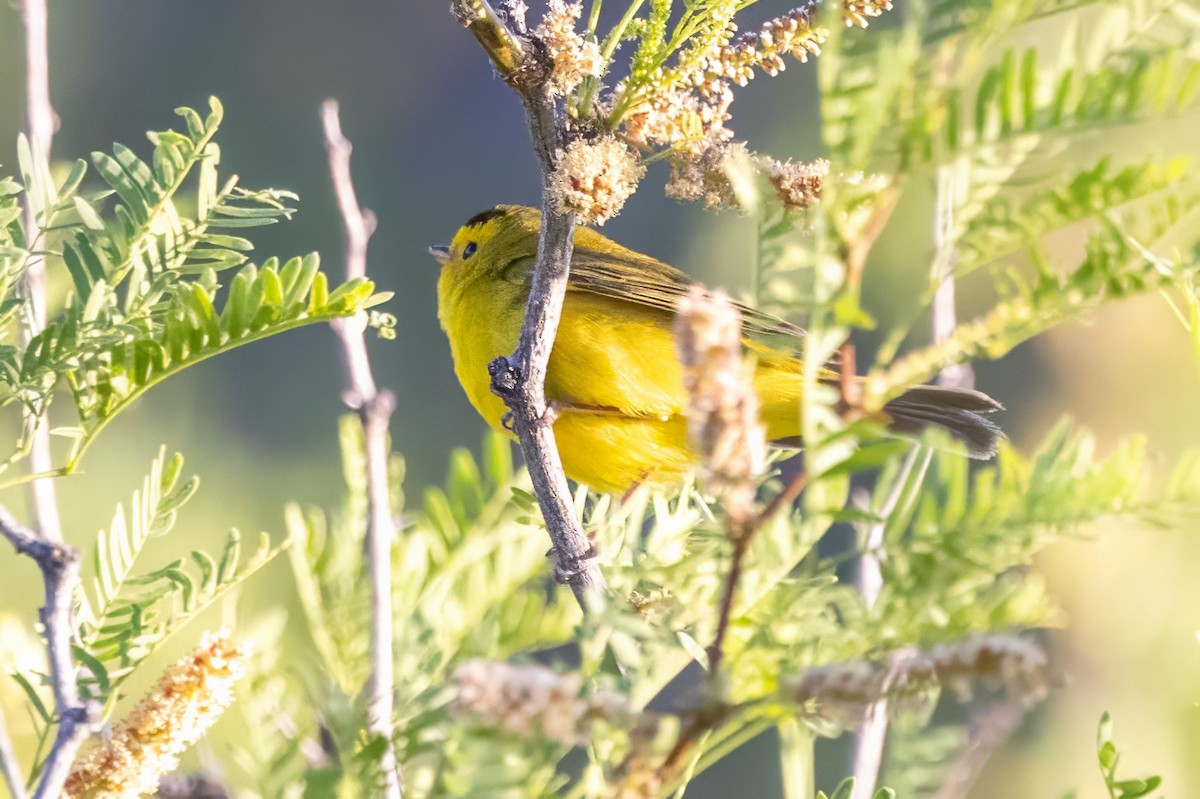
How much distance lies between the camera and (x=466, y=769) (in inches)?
21.9

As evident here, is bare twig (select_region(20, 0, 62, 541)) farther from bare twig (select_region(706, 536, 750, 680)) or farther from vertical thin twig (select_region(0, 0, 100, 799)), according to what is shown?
bare twig (select_region(706, 536, 750, 680))

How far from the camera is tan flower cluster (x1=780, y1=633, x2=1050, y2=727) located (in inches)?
20.1

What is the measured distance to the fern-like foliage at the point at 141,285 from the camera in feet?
3.08

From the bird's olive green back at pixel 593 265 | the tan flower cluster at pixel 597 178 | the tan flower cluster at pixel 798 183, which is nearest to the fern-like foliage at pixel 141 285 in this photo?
the tan flower cluster at pixel 597 178

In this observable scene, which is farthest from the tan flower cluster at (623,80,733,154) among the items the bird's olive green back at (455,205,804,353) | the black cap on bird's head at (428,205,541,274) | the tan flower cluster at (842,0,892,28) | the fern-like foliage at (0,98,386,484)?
the black cap on bird's head at (428,205,541,274)

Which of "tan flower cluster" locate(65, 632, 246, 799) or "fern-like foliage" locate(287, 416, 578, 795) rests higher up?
"fern-like foliage" locate(287, 416, 578, 795)

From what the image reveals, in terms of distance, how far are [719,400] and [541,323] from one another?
82 cm

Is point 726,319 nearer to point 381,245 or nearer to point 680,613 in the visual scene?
point 680,613

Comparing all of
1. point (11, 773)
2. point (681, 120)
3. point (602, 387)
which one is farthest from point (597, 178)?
point (602, 387)

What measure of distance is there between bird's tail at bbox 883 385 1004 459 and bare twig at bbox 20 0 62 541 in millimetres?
1542

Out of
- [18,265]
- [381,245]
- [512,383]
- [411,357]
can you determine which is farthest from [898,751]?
[381,245]

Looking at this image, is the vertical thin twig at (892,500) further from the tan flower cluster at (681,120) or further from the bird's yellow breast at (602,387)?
the bird's yellow breast at (602,387)

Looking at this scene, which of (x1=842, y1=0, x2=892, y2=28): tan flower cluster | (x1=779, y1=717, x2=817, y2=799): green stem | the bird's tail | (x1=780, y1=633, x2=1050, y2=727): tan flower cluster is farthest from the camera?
the bird's tail

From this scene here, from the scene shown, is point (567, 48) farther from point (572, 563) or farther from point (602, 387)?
point (602, 387)
